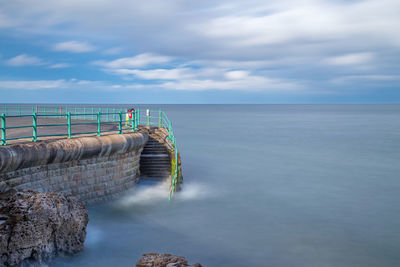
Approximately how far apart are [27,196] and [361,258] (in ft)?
26.7

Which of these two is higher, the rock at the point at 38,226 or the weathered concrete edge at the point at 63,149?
the weathered concrete edge at the point at 63,149

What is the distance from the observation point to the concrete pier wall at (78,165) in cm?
792

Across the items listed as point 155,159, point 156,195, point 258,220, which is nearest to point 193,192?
point 156,195

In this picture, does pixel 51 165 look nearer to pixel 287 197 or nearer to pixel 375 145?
pixel 287 197

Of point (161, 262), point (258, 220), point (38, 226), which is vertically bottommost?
point (258, 220)

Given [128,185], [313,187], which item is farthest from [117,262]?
[313,187]

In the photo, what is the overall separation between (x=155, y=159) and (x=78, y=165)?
168 inches

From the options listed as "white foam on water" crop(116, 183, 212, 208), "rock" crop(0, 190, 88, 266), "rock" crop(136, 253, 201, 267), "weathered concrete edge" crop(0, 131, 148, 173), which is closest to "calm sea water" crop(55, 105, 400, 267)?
"white foam on water" crop(116, 183, 212, 208)

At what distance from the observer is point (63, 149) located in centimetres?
910

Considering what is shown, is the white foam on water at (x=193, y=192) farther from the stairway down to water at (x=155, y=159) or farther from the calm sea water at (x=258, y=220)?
the stairway down to water at (x=155, y=159)

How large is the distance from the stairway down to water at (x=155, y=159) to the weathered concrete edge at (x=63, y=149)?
59.9 inches

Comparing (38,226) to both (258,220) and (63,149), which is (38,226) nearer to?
(63,149)

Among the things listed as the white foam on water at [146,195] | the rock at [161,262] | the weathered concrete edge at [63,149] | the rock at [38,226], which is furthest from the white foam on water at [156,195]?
the rock at [161,262]

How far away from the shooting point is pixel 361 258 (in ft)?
28.8
